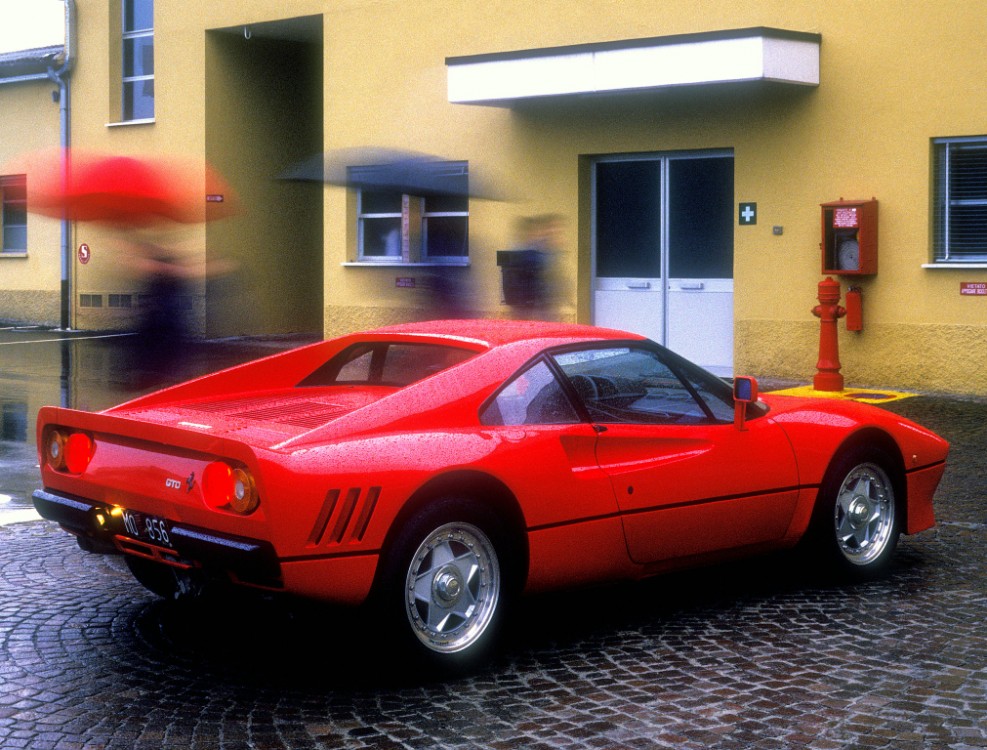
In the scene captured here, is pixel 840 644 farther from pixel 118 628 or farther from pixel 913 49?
pixel 913 49

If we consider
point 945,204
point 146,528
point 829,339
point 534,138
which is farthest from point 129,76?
point 146,528

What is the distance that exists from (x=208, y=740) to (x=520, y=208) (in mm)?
14354

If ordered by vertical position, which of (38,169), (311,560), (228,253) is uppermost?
(38,169)

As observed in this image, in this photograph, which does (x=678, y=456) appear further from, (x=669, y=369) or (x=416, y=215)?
(x=416, y=215)

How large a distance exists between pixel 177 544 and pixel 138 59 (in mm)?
20729

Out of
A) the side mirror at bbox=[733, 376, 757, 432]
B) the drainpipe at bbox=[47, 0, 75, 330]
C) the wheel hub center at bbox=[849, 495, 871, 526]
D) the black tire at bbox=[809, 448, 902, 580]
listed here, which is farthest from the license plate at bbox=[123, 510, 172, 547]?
the drainpipe at bbox=[47, 0, 75, 330]

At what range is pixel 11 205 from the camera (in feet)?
86.7

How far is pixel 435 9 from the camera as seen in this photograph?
1898 cm

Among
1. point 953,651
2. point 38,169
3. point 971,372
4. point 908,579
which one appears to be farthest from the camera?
point 38,169

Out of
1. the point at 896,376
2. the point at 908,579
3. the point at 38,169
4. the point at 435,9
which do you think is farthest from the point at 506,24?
the point at 908,579

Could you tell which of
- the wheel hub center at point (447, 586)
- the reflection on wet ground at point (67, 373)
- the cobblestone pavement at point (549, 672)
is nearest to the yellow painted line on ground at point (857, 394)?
the reflection on wet ground at point (67, 373)

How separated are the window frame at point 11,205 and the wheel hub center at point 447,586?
74.8ft

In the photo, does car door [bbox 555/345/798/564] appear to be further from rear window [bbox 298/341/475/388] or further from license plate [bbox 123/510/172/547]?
license plate [bbox 123/510/172/547]

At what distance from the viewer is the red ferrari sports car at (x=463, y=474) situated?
4867 millimetres
